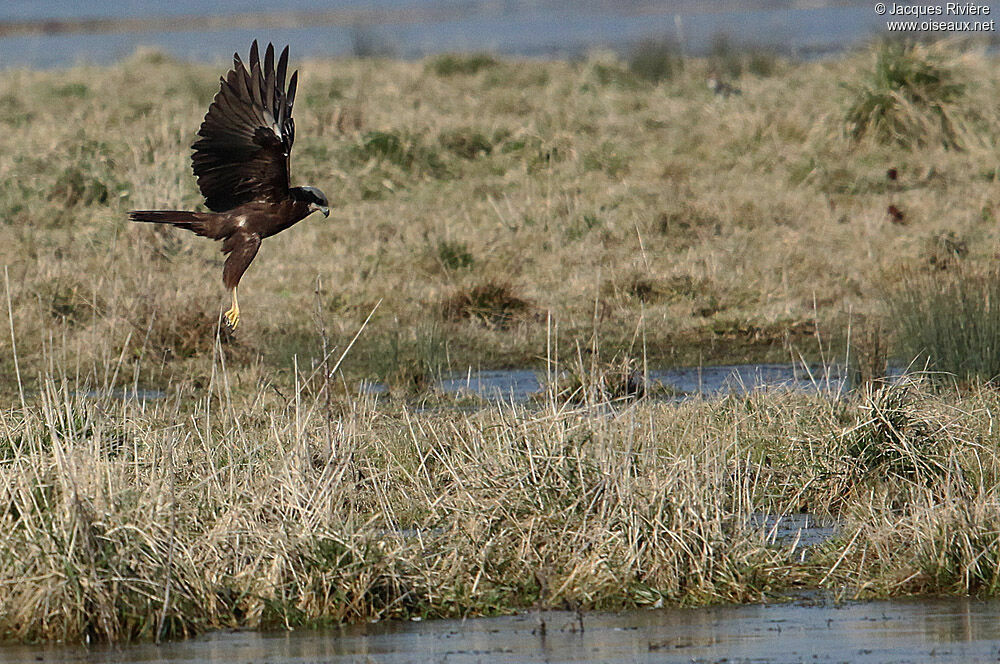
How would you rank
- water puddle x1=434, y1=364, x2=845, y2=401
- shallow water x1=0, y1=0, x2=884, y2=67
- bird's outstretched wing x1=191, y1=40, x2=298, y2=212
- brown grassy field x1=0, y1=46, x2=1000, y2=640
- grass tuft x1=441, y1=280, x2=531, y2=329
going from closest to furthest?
brown grassy field x1=0, y1=46, x2=1000, y2=640 → bird's outstretched wing x1=191, y1=40, x2=298, y2=212 → water puddle x1=434, y1=364, x2=845, y2=401 → grass tuft x1=441, y1=280, x2=531, y2=329 → shallow water x1=0, y1=0, x2=884, y2=67

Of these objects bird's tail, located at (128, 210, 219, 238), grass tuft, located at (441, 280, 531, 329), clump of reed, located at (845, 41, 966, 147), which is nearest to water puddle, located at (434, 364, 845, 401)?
grass tuft, located at (441, 280, 531, 329)

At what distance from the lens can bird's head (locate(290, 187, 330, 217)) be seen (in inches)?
316

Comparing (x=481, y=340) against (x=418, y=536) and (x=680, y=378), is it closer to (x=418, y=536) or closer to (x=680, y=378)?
(x=680, y=378)

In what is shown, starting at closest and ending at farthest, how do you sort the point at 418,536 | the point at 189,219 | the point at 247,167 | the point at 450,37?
the point at 418,536, the point at 247,167, the point at 189,219, the point at 450,37

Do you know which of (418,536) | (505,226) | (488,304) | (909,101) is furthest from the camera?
(909,101)

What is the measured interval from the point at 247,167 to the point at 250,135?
0.19 metres

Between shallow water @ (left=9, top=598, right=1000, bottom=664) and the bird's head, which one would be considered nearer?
shallow water @ (left=9, top=598, right=1000, bottom=664)

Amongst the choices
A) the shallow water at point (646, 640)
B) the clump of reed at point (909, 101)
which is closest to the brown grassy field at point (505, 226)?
the clump of reed at point (909, 101)

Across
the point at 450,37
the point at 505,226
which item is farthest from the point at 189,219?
the point at 450,37

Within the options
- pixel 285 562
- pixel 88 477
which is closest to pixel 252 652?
pixel 285 562

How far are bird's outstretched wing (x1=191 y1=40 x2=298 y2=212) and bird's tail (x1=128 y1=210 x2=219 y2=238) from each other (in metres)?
0.15

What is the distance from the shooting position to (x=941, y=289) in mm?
9891

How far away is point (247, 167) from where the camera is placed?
814 cm

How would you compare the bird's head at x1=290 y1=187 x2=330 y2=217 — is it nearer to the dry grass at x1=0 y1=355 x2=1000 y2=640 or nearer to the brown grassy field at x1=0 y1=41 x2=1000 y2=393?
the brown grassy field at x1=0 y1=41 x2=1000 y2=393
